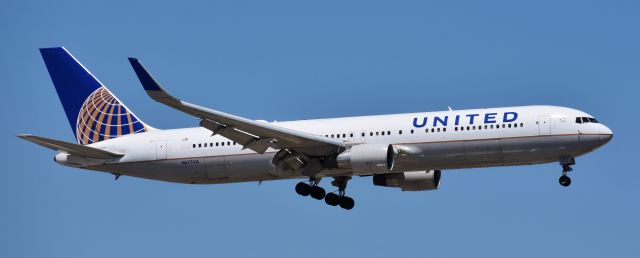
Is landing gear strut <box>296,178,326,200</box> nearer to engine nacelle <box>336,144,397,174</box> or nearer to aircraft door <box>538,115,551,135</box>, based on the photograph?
engine nacelle <box>336,144,397,174</box>

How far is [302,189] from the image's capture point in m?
55.0

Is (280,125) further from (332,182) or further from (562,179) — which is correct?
(562,179)

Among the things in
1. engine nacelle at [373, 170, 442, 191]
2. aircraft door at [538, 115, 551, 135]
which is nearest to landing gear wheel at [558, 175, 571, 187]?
aircraft door at [538, 115, 551, 135]

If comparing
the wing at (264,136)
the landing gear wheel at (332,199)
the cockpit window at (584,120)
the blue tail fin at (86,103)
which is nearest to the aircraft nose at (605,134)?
the cockpit window at (584,120)

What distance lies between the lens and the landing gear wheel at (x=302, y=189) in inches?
2165

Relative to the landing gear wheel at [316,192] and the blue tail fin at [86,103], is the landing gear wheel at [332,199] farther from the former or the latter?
the blue tail fin at [86,103]

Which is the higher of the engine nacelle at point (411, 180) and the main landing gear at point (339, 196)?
the engine nacelle at point (411, 180)

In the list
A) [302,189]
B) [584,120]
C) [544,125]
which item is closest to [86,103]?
[302,189]

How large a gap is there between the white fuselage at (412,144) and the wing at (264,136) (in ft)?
3.16

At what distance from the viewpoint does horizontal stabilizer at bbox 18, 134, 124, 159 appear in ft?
172

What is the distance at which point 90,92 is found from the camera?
6000cm

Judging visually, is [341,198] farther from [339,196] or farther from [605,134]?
[605,134]

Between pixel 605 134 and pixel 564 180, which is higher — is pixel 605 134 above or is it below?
above

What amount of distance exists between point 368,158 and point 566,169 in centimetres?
821
